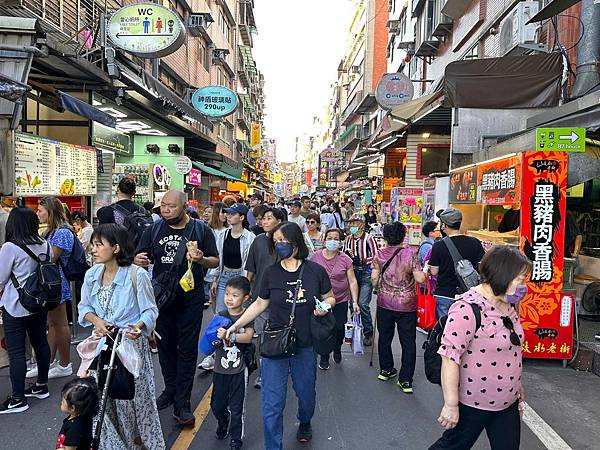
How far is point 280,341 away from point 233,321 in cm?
74

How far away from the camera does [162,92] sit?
1248cm

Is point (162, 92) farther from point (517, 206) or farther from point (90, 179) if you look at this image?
point (517, 206)

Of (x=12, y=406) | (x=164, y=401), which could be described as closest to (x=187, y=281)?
(x=164, y=401)

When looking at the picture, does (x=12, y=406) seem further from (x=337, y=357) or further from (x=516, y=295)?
(x=516, y=295)

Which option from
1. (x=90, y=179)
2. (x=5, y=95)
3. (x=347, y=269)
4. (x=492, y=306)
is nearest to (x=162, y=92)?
(x=90, y=179)

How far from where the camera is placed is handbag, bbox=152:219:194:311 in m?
4.09

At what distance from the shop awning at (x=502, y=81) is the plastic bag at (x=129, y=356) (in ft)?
24.5

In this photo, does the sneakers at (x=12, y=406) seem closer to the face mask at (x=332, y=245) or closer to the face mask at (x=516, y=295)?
the face mask at (x=332, y=245)

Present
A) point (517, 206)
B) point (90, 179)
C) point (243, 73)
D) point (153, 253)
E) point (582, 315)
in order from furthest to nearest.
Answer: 1. point (243, 73)
2. point (90, 179)
3. point (582, 315)
4. point (517, 206)
5. point (153, 253)

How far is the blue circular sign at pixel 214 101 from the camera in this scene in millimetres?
17297

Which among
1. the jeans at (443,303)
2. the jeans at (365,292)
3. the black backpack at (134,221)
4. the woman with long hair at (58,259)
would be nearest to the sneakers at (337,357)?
the jeans at (365,292)

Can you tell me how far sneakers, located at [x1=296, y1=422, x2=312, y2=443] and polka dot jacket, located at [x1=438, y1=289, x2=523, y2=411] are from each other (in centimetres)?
175

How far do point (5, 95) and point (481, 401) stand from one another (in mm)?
6814

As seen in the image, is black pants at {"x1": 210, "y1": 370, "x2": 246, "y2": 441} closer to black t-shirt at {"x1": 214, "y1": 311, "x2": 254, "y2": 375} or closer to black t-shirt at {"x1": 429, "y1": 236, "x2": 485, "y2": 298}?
black t-shirt at {"x1": 214, "y1": 311, "x2": 254, "y2": 375}
